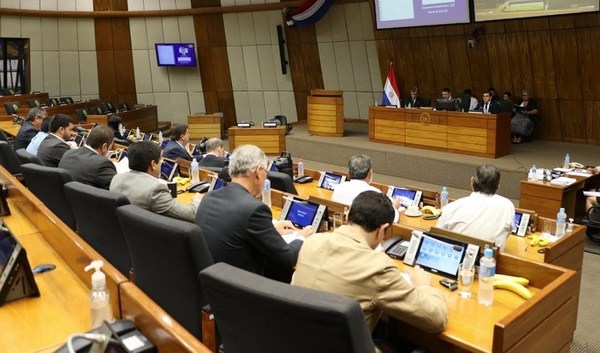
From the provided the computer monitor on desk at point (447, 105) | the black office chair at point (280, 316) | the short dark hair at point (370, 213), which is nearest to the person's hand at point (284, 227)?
the short dark hair at point (370, 213)

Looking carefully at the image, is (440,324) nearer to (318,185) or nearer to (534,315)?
(534,315)

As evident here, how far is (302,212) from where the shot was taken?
3396mm

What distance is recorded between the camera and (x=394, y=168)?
28.1 ft

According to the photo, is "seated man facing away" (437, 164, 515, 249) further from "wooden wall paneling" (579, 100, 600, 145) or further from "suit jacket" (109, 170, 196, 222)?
"wooden wall paneling" (579, 100, 600, 145)

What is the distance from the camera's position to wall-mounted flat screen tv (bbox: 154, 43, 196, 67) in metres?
13.3

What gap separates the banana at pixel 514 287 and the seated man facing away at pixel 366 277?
19.8 inches

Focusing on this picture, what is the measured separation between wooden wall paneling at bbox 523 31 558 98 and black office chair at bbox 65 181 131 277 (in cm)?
830

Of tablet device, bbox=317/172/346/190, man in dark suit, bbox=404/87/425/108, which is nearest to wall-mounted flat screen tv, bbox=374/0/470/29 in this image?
man in dark suit, bbox=404/87/425/108

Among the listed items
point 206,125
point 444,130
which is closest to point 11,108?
point 206,125

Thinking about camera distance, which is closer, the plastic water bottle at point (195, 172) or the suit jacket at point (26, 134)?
the plastic water bottle at point (195, 172)

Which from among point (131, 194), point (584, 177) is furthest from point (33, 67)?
point (584, 177)

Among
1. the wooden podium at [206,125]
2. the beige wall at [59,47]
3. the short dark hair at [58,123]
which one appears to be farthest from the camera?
the wooden podium at [206,125]

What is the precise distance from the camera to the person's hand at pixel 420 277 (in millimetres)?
2416

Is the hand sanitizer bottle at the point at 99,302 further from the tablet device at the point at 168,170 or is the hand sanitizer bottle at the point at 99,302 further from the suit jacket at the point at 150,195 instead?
the tablet device at the point at 168,170
